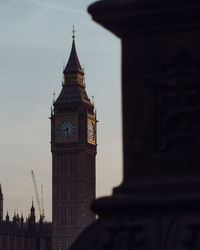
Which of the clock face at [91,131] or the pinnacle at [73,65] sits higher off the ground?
the pinnacle at [73,65]

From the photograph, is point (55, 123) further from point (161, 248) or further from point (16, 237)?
point (161, 248)

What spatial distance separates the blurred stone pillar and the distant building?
403ft

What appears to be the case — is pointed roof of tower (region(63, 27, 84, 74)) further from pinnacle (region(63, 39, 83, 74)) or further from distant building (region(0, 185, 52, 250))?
distant building (region(0, 185, 52, 250))

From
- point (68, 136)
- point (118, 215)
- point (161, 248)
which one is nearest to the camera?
point (161, 248)

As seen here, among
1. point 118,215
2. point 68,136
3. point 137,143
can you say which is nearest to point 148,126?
point 137,143

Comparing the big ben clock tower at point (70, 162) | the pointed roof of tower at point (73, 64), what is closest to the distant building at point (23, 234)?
the big ben clock tower at point (70, 162)

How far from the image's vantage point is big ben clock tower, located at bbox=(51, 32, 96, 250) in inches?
4973

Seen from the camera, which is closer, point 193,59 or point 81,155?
point 193,59

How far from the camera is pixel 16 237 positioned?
132 metres

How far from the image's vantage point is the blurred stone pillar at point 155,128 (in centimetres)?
460

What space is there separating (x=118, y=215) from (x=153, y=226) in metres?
0.25

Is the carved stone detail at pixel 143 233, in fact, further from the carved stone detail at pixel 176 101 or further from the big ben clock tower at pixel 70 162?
the big ben clock tower at pixel 70 162

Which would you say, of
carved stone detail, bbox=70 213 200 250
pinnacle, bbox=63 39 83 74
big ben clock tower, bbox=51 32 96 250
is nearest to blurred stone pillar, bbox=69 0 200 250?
carved stone detail, bbox=70 213 200 250

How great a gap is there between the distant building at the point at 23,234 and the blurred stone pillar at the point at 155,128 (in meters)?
123
